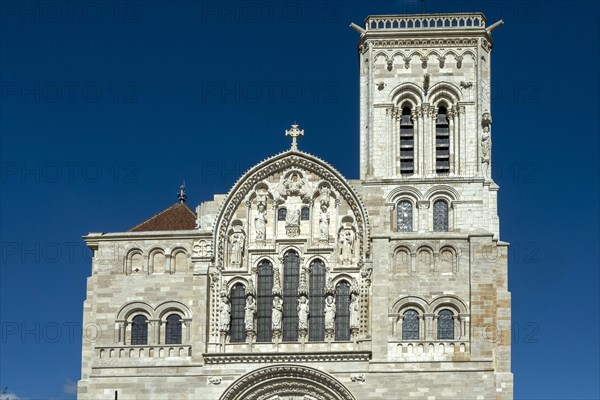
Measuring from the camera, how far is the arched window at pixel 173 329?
59312mm

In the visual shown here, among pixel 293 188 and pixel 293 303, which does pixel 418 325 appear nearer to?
pixel 293 303

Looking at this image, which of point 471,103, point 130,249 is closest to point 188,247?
point 130,249

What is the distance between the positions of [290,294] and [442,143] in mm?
7914

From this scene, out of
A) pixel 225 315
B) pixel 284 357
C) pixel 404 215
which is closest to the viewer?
pixel 284 357

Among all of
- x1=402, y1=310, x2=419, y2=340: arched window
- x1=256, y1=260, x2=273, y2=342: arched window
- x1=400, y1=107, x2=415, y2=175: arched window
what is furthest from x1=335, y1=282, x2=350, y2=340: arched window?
x1=400, y1=107, x2=415, y2=175: arched window

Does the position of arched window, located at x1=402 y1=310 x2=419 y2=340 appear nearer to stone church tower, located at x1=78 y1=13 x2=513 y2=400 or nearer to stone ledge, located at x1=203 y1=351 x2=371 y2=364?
stone church tower, located at x1=78 y1=13 x2=513 y2=400

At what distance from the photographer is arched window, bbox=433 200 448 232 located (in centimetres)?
6019

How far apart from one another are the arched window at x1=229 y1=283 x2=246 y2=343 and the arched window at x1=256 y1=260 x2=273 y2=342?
53 cm

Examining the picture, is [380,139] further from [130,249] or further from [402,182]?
[130,249]

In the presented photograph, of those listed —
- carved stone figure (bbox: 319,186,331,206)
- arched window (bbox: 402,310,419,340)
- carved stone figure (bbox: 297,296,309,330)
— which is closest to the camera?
arched window (bbox: 402,310,419,340)

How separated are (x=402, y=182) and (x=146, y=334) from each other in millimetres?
10526

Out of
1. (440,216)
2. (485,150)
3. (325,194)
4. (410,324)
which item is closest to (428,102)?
(485,150)

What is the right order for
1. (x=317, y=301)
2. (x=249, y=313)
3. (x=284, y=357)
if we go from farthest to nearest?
(x=317, y=301) < (x=249, y=313) < (x=284, y=357)

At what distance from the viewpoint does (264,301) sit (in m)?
59.4
